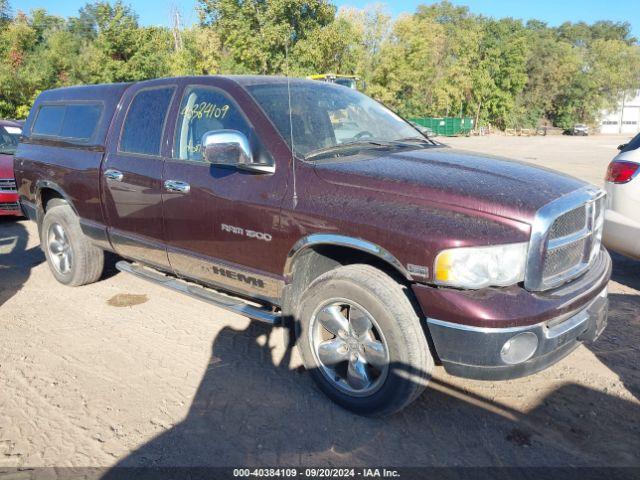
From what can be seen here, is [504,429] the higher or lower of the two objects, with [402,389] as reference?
lower

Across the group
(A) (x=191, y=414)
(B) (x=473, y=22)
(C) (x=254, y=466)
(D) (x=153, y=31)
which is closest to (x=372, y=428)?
(C) (x=254, y=466)

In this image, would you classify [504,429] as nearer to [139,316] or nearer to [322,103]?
[322,103]

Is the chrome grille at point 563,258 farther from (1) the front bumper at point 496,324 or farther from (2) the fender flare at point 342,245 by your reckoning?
(2) the fender flare at point 342,245

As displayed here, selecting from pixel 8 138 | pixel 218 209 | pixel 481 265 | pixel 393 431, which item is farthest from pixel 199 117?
pixel 8 138

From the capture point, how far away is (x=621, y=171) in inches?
190

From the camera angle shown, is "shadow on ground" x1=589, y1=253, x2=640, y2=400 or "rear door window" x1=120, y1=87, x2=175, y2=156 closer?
"shadow on ground" x1=589, y1=253, x2=640, y2=400

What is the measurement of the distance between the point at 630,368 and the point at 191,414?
2903 millimetres

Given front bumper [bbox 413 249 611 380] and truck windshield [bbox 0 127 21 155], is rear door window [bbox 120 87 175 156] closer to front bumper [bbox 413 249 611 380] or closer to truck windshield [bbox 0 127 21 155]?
front bumper [bbox 413 249 611 380]

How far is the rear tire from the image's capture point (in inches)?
205

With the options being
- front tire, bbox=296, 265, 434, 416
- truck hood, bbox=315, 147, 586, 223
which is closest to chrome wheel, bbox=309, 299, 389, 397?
front tire, bbox=296, 265, 434, 416

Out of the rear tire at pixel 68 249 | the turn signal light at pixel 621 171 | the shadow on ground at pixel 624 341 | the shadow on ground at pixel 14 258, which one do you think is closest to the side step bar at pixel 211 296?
the rear tire at pixel 68 249

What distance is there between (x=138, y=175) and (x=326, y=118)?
61.4 inches

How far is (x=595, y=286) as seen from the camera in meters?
3.03

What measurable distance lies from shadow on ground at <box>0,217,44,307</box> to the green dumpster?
146 feet
